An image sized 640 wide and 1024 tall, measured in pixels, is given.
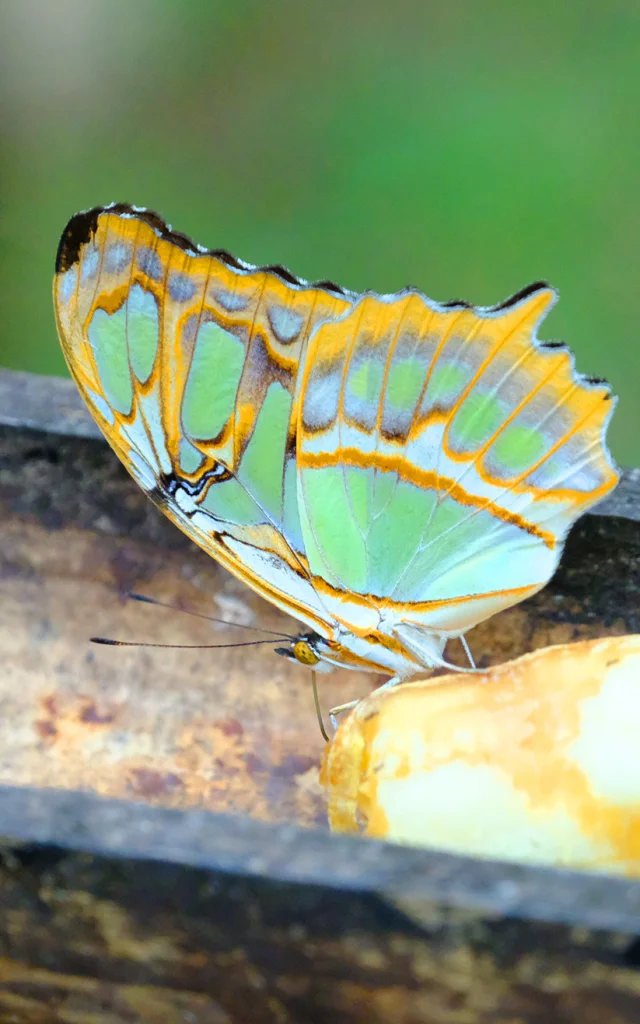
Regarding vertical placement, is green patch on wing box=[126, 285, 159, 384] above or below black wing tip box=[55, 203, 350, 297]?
below

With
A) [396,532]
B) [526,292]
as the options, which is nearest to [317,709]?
[396,532]

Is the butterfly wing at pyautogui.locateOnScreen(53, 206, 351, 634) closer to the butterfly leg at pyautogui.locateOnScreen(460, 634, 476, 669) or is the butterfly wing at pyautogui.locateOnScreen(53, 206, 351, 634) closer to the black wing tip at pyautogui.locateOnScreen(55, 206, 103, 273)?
the black wing tip at pyautogui.locateOnScreen(55, 206, 103, 273)

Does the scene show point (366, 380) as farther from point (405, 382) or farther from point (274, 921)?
point (274, 921)

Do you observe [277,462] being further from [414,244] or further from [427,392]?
[414,244]

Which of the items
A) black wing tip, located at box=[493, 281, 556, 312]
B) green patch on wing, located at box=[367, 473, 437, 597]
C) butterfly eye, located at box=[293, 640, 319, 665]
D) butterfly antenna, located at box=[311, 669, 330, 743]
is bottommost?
butterfly antenna, located at box=[311, 669, 330, 743]

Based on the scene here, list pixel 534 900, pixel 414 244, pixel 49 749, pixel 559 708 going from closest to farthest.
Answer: pixel 534 900
pixel 559 708
pixel 49 749
pixel 414 244

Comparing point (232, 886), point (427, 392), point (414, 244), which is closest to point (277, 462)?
point (427, 392)

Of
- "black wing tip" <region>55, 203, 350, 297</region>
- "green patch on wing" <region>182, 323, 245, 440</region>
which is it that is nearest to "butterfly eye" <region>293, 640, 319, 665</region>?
"green patch on wing" <region>182, 323, 245, 440</region>
